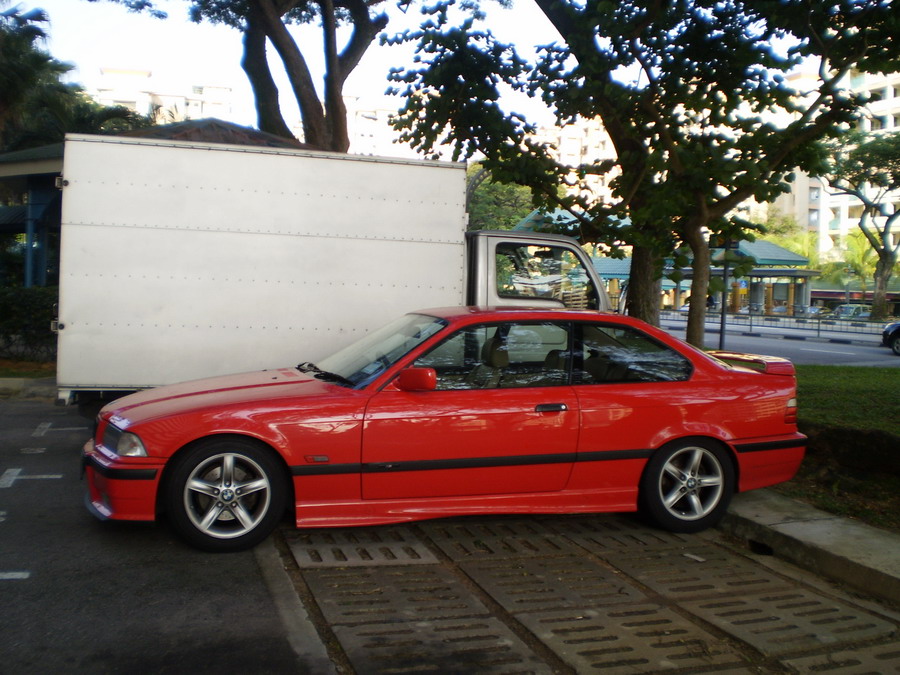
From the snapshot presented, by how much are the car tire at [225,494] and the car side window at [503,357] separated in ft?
3.61

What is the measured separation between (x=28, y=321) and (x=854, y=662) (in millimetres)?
12888

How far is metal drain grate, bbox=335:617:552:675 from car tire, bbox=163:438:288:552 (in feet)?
3.95

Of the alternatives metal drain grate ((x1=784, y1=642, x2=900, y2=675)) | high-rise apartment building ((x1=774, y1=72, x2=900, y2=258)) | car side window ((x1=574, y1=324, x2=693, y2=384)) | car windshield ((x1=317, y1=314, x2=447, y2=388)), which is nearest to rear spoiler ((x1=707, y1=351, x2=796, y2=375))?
car side window ((x1=574, y1=324, x2=693, y2=384))

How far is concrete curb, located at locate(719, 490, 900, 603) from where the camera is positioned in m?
4.63

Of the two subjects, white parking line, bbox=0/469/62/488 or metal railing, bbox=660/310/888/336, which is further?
metal railing, bbox=660/310/888/336

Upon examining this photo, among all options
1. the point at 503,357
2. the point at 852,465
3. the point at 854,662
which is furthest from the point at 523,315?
the point at 852,465

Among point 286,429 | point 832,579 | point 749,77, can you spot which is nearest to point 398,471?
point 286,429

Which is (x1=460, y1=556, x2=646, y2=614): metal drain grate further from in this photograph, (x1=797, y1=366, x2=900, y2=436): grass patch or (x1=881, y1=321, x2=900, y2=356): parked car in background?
(x1=881, y1=321, x2=900, y2=356): parked car in background

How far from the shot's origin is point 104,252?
7082 mm

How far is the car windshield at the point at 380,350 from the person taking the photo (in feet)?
17.3

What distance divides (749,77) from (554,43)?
2.24 m

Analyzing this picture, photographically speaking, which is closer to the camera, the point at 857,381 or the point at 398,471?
the point at 398,471

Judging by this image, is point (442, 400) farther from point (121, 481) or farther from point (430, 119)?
point (430, 119)

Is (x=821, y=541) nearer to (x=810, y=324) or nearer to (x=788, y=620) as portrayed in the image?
(x=788, y=620)
